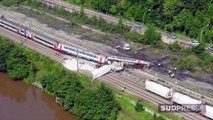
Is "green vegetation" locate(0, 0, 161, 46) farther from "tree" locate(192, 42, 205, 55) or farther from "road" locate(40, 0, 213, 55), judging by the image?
"tree" locate(192, 42, 205, 55)

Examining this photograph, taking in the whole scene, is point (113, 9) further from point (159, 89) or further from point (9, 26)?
point (159, 89)

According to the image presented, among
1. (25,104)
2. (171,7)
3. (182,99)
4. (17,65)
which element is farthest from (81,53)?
(171,7)

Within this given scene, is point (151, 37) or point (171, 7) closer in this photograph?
point (151, 37)

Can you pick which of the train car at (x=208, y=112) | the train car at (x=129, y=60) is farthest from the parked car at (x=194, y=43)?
the train car at (x=208, y=112)

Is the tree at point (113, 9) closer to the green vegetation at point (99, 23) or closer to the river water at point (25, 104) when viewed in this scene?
the green vegetation at point (99, 23)

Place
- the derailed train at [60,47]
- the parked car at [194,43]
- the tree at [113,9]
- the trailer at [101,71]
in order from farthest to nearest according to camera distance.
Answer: the tree at [113,9] → the parked car at [194,43] → the derailed train at [60,47] → the trailer at [101,71]

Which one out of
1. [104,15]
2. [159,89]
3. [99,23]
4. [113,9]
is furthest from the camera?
[113,9]
